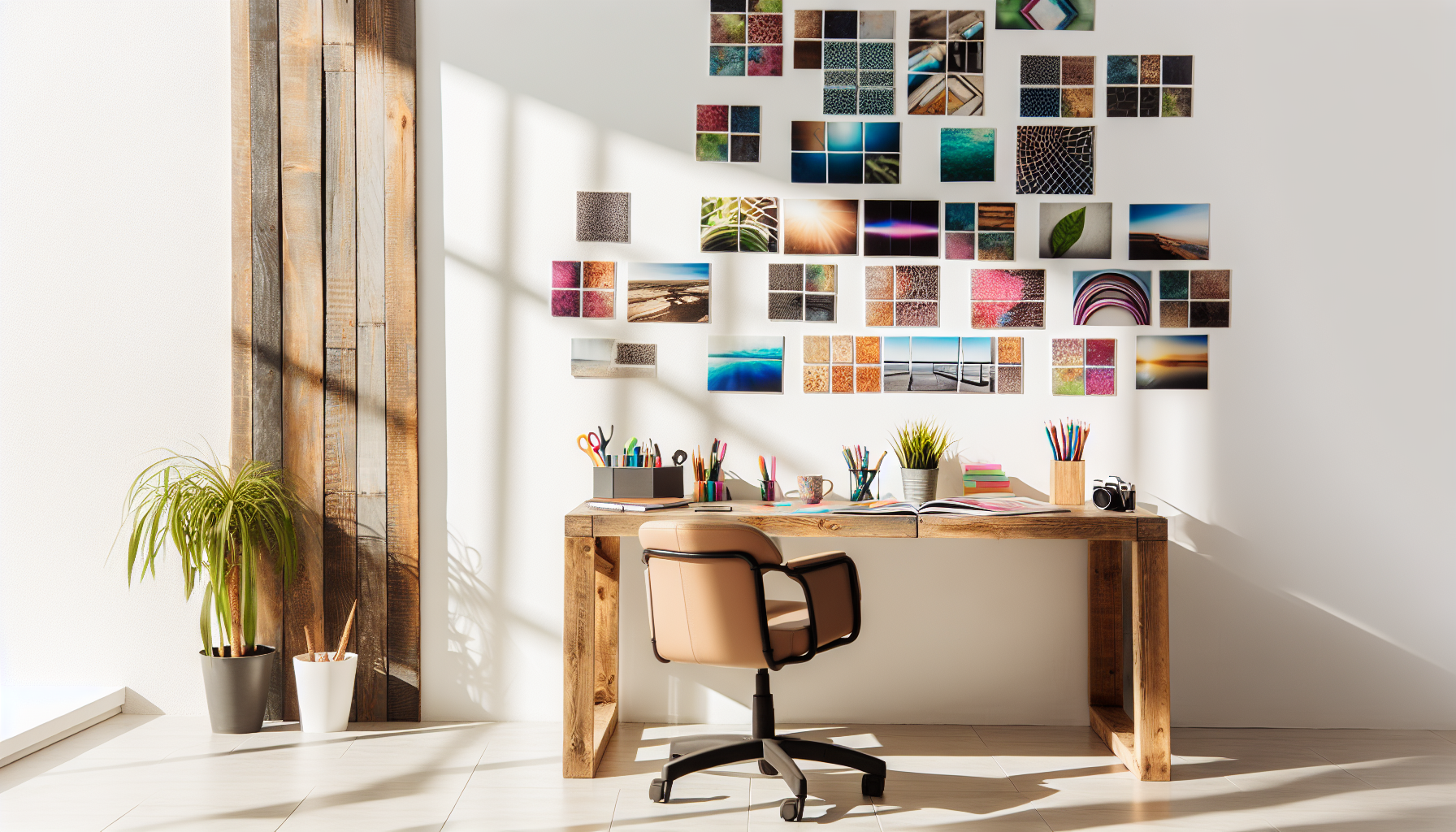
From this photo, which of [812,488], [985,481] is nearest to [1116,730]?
[985,481]

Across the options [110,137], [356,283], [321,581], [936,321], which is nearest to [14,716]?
[321,581]

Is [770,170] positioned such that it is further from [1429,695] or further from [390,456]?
[1429,695]

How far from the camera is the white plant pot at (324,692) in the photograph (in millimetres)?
3059

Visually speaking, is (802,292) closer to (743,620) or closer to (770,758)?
(743,620)

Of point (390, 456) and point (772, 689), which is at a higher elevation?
point (390, 456)

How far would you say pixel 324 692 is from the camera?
121 inches

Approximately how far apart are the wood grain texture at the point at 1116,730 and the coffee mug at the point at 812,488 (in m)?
1.18

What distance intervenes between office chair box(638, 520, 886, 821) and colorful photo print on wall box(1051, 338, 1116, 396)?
1.16 metres

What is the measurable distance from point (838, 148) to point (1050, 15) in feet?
2.82

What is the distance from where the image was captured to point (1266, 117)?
10.6 ft

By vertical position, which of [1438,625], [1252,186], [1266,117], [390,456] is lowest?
[1438,625]

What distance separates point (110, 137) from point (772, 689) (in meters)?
3.02

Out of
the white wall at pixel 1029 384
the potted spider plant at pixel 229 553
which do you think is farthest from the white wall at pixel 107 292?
the white wall at pixel 1029 384

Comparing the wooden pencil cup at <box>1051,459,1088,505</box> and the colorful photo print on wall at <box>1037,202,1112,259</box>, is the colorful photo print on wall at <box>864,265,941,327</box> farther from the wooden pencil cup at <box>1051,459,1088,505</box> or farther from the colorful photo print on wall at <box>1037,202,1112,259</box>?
the wooden pencil cup at <box>1051,459,1088,505</box>
